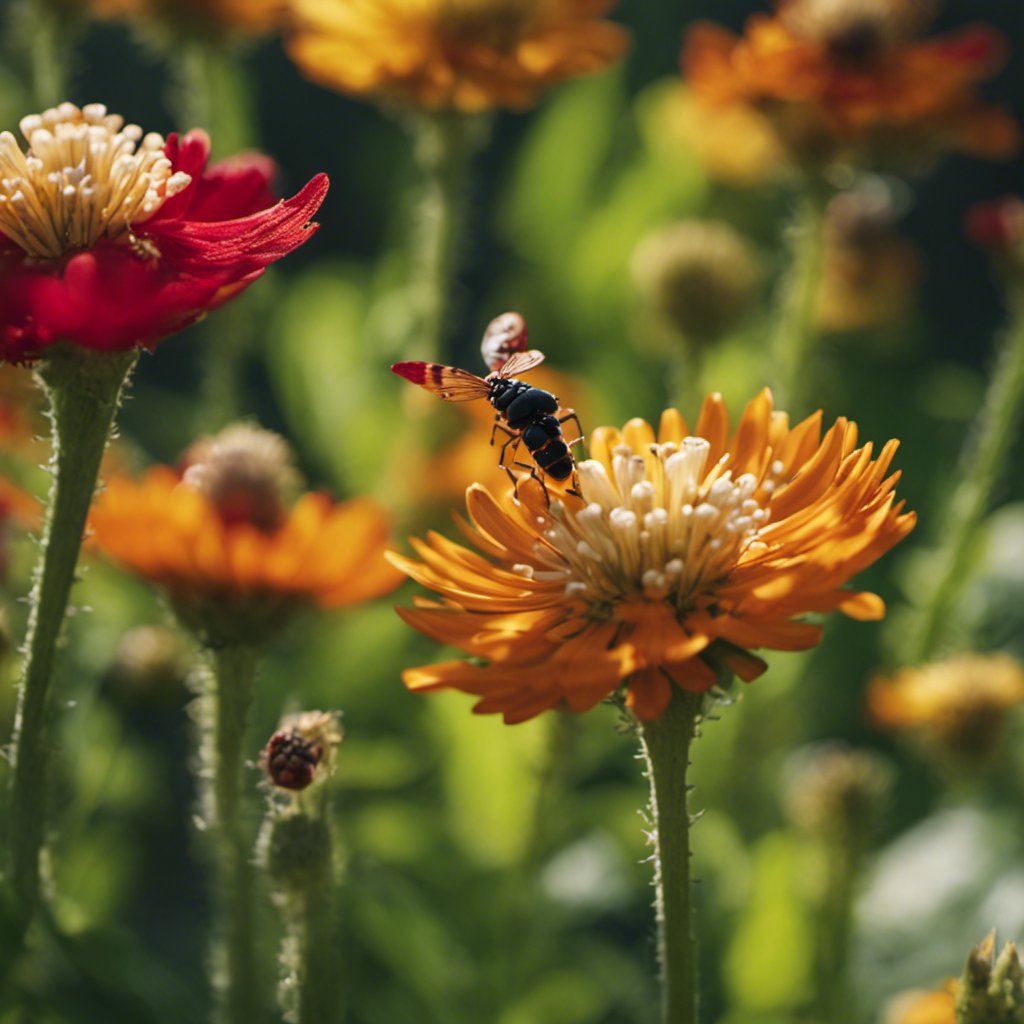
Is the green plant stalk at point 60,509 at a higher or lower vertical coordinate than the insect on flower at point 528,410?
lower

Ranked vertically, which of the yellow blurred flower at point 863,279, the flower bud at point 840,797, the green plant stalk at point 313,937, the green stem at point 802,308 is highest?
the yellow blurred flower at point 863,279

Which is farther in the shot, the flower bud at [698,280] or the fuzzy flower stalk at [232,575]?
the flower bud at [698,280]

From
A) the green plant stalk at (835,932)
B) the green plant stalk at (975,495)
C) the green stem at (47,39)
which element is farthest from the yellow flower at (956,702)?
the green stem at (47,39)

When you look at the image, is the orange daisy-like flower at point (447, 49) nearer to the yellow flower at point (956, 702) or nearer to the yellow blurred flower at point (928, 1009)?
the yellow flower at point (956, 702)

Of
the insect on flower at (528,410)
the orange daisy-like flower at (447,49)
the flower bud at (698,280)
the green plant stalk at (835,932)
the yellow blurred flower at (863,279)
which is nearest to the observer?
the insect on flower at (528,410)

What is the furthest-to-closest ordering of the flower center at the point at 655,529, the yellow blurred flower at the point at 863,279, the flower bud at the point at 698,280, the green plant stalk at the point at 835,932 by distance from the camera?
the yellow blurred flower at the point at 863,279 < the flower bud at the point at 698,280 < the green plant stalk at the point at 835,932 < the flower center at the point at 655,529

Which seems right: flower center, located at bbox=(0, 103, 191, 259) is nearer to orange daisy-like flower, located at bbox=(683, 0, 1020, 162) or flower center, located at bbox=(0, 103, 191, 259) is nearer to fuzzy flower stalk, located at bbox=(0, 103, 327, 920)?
fuzzy flower stalk, located at bbox=(0, 103, 327, 920)

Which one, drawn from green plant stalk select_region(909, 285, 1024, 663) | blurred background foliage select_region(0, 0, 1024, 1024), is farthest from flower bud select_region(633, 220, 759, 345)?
green plant stalk select_region(909, 285, 1024, 663)

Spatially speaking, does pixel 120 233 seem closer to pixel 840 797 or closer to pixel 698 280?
pixel 840 797
